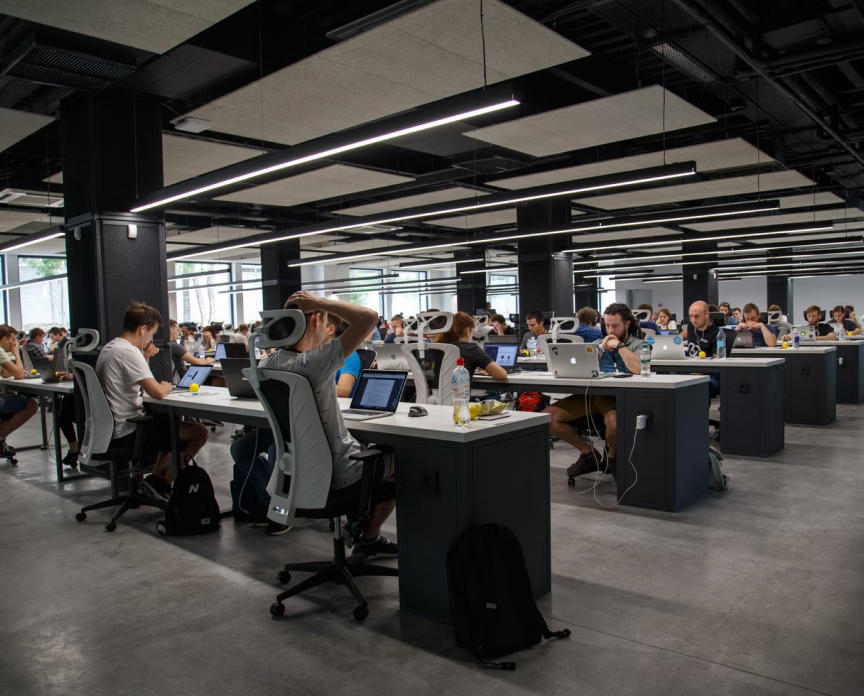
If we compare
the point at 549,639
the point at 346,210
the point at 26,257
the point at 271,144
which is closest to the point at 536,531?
the point at 549,639

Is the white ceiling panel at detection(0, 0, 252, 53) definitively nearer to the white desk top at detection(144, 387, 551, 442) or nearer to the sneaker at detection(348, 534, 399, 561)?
the white desk top at detection(144, 387, 551, 442)

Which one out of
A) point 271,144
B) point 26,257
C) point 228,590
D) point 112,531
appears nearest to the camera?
point 228,590

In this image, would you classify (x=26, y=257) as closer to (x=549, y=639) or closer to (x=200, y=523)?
(x=200, y=523)

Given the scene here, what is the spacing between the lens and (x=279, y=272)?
14.8 m

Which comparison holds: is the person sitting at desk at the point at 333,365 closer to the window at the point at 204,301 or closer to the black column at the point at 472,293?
the black column at the point at 472,293

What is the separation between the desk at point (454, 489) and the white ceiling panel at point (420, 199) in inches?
293

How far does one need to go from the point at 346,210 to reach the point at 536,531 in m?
9.47

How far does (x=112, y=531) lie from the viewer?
4.25 meters

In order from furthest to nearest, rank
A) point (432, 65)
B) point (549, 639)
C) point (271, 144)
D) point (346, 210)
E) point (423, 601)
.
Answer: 1. point (346, 210)
2. point (271, 144)
3. point (432, 65)
4. point (423, 601)
5. point (549, 639)

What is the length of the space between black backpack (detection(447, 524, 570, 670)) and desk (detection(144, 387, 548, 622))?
10cm

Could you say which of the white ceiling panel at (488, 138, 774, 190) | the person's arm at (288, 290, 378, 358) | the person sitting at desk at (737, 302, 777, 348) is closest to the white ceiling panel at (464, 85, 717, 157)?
the white ceiling panel at (488, 138, 774, 190)

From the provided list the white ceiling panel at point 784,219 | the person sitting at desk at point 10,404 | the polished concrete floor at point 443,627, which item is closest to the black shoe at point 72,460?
the person sitting at desk at point 10,404

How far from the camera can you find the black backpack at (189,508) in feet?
13.5

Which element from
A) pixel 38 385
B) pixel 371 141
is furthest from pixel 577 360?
pixel 38 385
